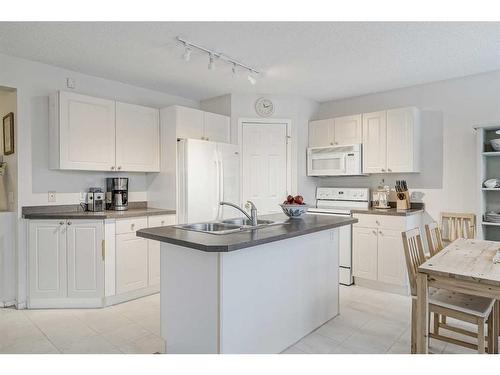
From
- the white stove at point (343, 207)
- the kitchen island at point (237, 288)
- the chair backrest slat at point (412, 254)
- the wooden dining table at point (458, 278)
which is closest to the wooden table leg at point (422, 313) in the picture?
the wooden dining table at point (458, 278)

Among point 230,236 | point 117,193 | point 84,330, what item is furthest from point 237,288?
point 117,193

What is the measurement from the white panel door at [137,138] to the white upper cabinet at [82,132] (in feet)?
0.30

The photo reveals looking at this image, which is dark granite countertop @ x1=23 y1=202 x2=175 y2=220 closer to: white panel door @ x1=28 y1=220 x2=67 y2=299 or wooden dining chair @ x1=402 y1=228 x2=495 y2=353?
white panel door @ x1=28 y1=220 x2=67 y2=299

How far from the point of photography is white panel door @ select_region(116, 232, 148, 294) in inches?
130

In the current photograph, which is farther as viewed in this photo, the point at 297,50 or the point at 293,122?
the point at 293,122

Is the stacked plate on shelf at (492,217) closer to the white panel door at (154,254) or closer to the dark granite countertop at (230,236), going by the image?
the dark granite countertop at (230,236)

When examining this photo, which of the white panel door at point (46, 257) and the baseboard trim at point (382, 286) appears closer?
the white panel door at point (46, 257)

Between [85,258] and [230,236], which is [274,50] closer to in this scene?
[230,236]

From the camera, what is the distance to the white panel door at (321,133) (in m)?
4.48

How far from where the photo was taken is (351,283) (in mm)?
3998

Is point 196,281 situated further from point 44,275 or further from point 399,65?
point 399,65
